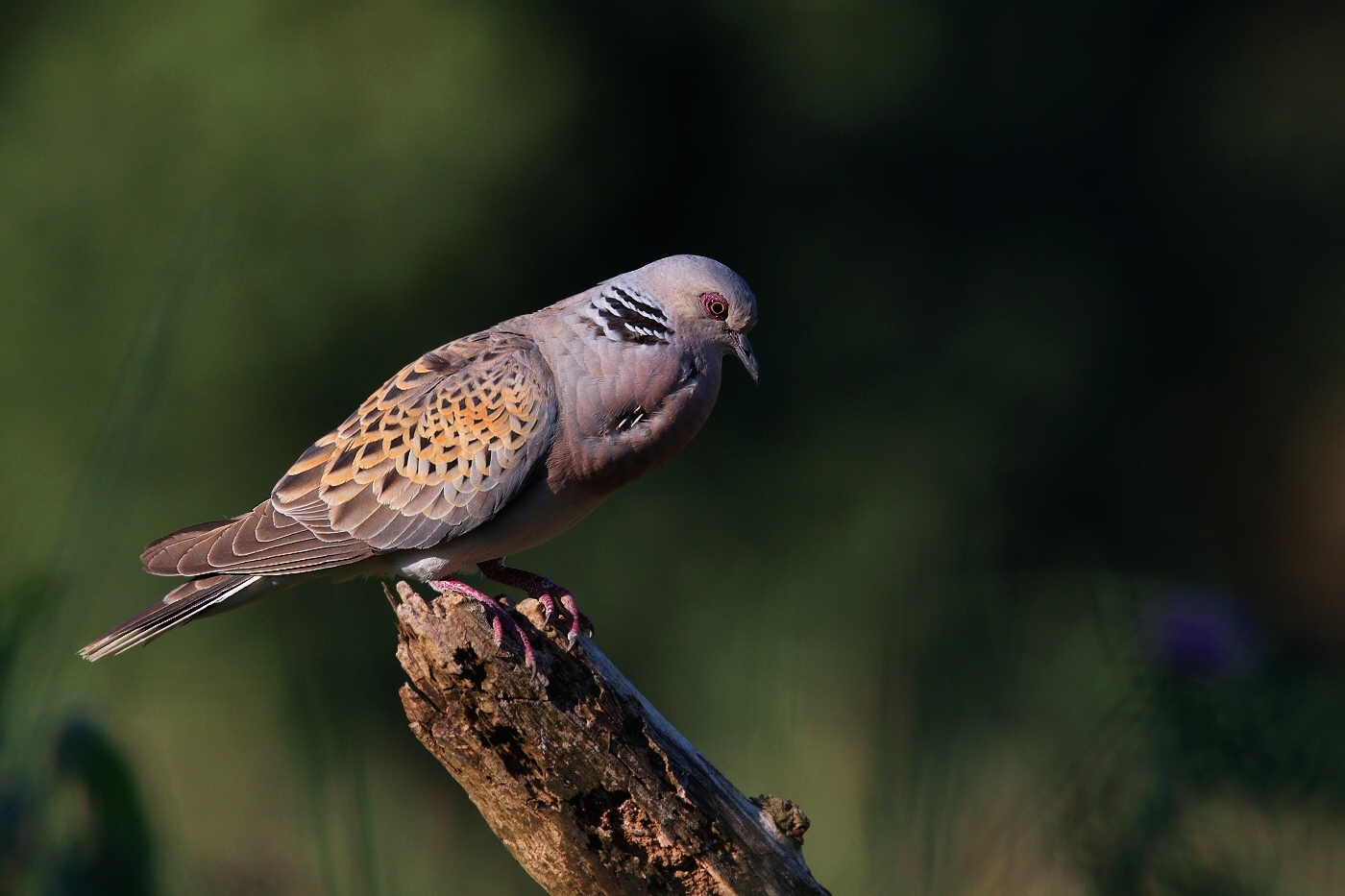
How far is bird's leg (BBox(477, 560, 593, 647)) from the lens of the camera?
308cm

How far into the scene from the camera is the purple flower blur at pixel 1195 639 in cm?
154

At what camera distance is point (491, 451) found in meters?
3.55

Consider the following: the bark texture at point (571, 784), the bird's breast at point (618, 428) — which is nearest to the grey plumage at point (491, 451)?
the bird's breast at point (618, 428)

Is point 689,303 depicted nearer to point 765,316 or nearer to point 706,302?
point 706,302

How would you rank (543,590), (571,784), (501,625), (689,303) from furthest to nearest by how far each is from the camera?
1. (689,303)
2. (543,590)
3. (501,625)
4. (571,784)

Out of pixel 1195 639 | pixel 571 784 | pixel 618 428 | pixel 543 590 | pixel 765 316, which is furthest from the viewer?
pixel 765 316

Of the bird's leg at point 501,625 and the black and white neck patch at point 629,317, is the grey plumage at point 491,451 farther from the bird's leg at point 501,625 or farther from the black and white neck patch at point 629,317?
the bird's leg at point 501,625

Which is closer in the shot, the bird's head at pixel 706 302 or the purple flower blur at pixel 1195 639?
the purple flower blur at pixel 1195 639

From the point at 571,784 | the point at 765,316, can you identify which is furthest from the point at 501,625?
the point at 765,316

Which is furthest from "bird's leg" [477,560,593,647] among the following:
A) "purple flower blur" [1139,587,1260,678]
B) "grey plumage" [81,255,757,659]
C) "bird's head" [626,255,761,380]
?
"purple flower blur" [1139,587,1260,678]

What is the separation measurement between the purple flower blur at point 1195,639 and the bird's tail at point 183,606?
278 centimetres

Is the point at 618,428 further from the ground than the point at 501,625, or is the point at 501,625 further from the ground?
the point at 618,428

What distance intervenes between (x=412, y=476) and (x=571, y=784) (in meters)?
1.37

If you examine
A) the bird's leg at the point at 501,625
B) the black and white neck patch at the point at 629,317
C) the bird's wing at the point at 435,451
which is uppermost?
the black and white neck patch at the point at 629,317
